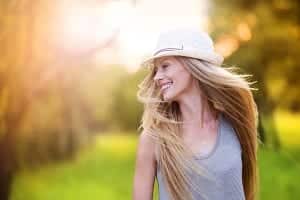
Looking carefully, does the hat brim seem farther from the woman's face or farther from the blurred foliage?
the blurred foliage

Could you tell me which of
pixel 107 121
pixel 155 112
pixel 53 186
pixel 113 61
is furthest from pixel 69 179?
pixel 155 112

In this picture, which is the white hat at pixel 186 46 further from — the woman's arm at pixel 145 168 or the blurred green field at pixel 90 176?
the blurred green field at pixel 90 176

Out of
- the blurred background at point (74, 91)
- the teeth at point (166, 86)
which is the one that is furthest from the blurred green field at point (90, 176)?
the teeth at point (166, 86)

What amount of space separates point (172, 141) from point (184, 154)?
0.16ft

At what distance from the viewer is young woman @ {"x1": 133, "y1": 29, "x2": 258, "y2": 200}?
1.63 metres

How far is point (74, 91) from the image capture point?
3.24 metres

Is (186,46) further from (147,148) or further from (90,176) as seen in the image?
(90,176)

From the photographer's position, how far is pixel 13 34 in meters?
3.21

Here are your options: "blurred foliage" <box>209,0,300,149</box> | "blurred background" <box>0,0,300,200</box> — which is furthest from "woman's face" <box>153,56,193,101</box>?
"blurred foliage" <box>209,0,300,149</box>

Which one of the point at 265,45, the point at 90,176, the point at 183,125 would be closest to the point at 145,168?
the point at 183,125

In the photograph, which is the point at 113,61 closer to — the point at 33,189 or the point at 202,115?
the point at 33,189

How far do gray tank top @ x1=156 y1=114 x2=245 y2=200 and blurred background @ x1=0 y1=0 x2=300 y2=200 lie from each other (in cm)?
158

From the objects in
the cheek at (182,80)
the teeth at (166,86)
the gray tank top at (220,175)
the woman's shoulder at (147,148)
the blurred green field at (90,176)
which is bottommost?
the blurred green field at (90,176)

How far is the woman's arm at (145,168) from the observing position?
1667 millimetres
